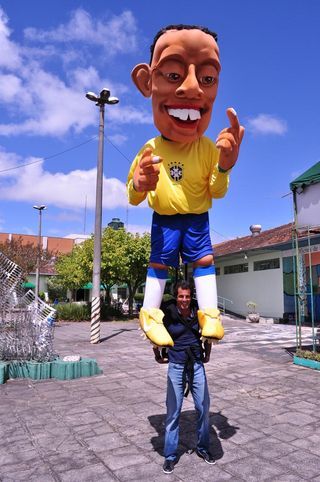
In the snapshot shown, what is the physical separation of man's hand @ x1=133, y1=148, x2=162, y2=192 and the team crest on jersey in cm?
26

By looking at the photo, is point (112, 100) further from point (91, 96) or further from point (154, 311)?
point (154, 311)

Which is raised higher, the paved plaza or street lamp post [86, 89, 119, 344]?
street lamp post [86, 89, 119, 344]

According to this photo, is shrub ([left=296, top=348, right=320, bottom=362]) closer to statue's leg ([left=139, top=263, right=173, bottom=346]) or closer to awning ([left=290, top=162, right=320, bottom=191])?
awning ([left=290, top=162, right=320, bottom=191])

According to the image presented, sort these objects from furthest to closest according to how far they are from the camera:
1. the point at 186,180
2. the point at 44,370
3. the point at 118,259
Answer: the point at 118,259 < the point at 44,370 < the point at 186,180

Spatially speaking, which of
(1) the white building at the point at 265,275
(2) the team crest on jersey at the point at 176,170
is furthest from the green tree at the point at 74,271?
(2) the team crest on jersey at the point at 176,170

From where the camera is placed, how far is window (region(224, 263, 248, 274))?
67.4 feet

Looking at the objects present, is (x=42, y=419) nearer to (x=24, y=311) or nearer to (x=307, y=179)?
(x=24, y=311)

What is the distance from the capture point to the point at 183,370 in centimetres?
354

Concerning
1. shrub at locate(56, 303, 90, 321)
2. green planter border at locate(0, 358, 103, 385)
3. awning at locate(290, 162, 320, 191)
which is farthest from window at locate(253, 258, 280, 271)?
green planter border at locate(0, 358, 103, 385)

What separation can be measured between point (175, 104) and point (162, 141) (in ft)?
1.45

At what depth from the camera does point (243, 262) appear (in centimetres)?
2066

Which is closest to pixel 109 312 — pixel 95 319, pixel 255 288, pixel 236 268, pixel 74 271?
pixel 74 271

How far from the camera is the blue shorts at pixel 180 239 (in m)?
3.85

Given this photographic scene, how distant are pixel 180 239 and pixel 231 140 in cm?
102
